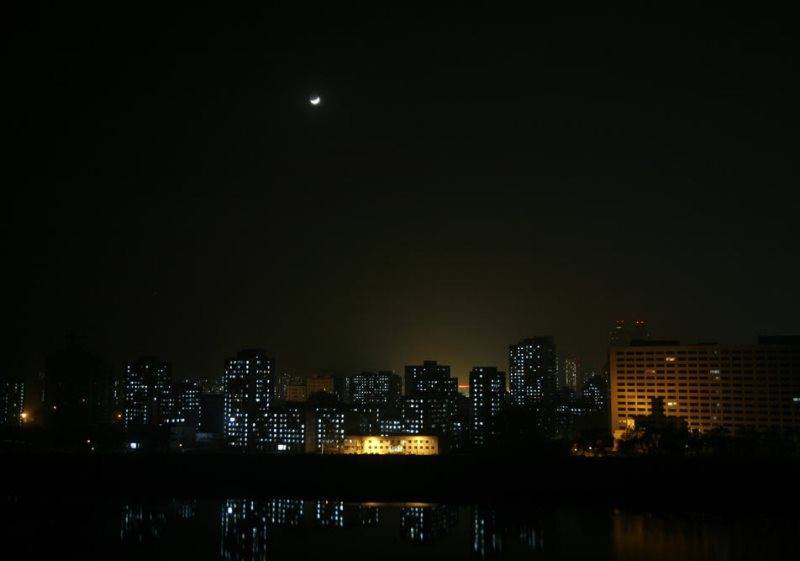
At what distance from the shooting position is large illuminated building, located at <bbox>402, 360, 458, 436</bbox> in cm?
4794

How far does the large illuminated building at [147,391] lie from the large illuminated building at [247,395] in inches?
176

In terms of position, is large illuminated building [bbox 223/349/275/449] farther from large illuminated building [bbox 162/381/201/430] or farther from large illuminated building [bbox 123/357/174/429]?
large illuminated building [bbox 123/357/174/429]

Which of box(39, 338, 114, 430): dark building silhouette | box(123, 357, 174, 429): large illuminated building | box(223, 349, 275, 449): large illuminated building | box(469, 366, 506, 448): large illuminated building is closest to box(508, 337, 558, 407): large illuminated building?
A: box(469, 366, 506, 448): large illuminated building

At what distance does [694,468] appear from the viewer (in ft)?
82.1

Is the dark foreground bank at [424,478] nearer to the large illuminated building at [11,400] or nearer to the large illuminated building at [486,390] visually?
the large illuminated building at [11,400]

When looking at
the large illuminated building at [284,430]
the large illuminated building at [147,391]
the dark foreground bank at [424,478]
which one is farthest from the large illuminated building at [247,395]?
the dark foreground bank at [424,478]

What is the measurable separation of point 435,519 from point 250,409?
99.8 feet

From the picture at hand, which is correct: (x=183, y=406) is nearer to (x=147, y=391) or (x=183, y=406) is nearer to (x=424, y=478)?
(x=147, y=391)

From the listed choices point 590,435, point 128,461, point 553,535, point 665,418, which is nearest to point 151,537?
point 553,535

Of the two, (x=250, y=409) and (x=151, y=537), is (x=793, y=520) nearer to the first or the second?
(x=151, y=537)

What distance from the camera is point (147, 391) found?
5541 centimetres

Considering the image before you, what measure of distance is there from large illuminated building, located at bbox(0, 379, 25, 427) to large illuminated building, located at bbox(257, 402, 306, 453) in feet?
52.5

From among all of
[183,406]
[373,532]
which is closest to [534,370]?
[183,406]

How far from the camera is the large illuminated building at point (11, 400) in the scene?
161 feet
